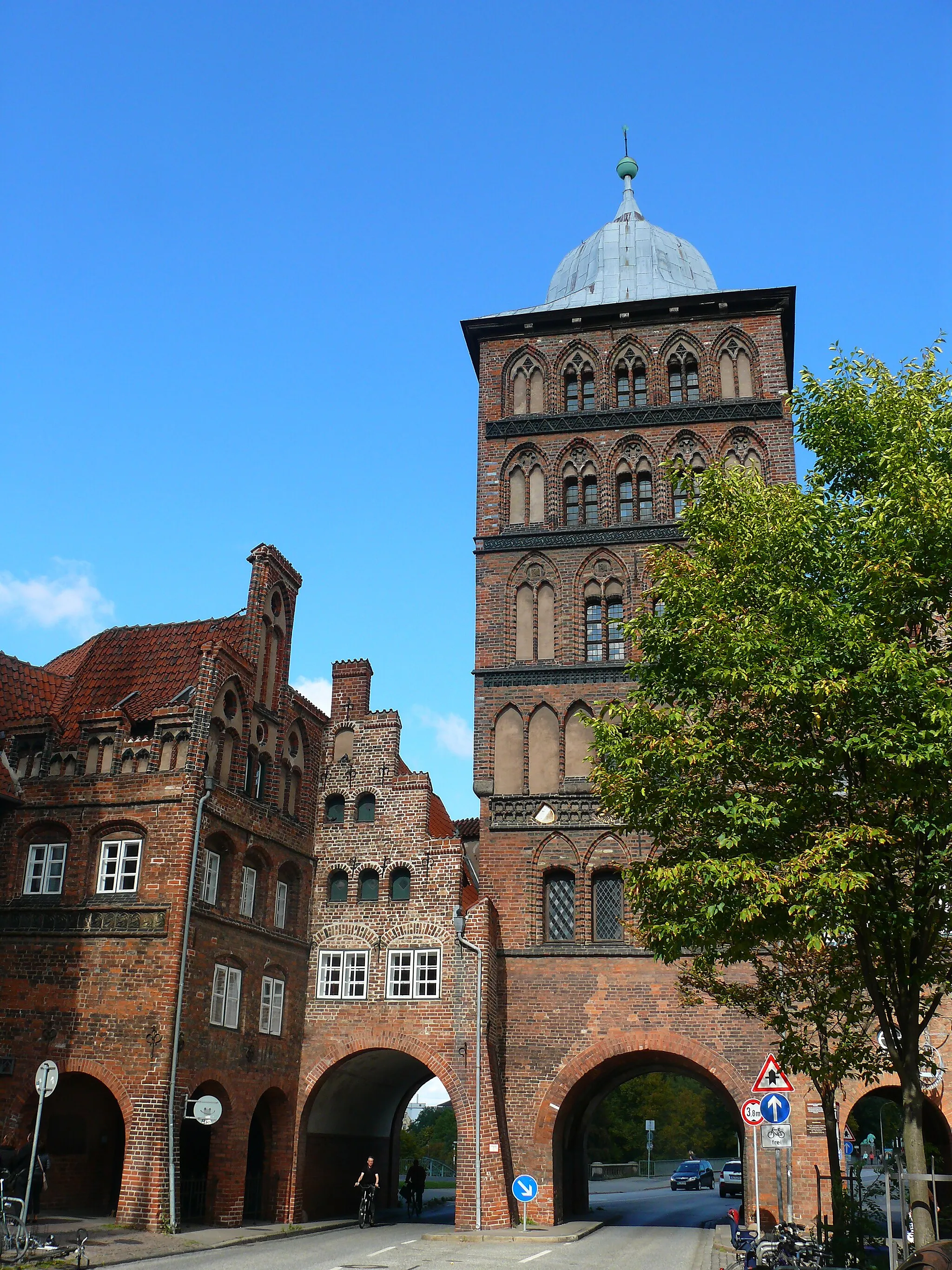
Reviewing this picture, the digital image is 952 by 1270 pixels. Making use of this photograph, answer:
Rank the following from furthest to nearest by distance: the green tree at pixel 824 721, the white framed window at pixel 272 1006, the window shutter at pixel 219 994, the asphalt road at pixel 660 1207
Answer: the asphalt road at pixel 660 1207
the white framed window at pixel 272 1006
the window shutter at pixel 219 994
the green tree at pixel 824 721

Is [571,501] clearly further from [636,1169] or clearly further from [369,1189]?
[636,1169]

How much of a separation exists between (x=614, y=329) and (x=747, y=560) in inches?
820

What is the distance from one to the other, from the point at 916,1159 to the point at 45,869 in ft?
62.9

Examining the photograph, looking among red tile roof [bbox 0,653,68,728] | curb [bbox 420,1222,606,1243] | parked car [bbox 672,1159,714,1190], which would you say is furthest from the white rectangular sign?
parked car [bbox 672,1159,714,1190]

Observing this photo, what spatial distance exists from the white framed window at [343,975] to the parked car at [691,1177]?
97.9ft

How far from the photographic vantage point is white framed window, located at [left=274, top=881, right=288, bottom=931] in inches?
1178

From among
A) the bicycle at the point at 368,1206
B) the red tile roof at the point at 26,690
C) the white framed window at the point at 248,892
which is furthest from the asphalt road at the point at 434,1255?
the red tile roof at the point at 26,690

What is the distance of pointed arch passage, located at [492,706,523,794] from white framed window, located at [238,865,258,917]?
651 centimetres

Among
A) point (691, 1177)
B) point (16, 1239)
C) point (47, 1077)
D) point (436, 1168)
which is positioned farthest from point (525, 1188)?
point (436, 1168)

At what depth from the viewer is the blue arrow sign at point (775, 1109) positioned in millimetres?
17391

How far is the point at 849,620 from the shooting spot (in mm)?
15398

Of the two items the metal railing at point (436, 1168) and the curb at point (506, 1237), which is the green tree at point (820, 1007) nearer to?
the curb at point (506, 1237)

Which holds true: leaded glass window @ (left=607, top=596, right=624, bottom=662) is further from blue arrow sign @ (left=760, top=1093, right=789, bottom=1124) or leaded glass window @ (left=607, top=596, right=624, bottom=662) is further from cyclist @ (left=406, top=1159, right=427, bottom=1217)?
blue arrow sign @ (left=760, top=1093, right=789, bottom=1124)

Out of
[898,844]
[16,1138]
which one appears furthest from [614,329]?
[16,1138]
